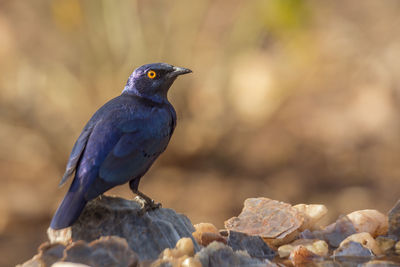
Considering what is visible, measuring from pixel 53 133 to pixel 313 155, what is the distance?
2906mm

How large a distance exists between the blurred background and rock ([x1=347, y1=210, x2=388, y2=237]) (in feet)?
10.9

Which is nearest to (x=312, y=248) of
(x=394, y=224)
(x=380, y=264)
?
(x=380, y=264)

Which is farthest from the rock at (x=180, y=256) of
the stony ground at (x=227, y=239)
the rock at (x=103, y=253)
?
the rock at (x=103, y=253)

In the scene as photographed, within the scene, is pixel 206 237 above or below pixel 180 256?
above

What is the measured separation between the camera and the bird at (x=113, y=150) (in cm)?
245

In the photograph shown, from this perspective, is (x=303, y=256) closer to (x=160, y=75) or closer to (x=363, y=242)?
(x=363, y=242)

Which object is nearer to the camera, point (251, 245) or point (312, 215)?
point (251, 245)

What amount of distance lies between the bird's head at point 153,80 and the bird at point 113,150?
11 cm

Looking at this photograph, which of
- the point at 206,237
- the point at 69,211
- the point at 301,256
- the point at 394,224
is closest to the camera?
the point at 69,211

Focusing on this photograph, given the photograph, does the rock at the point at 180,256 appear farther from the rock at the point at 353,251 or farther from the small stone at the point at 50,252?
the rock at the point at 353,251

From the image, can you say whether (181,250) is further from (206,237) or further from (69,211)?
(69,211)

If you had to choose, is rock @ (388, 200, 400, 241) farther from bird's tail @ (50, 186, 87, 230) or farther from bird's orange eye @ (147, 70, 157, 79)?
bird's tail @ (50, 186, 87, 230)

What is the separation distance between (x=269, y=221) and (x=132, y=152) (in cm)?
74

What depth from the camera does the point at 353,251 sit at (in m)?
2.65
